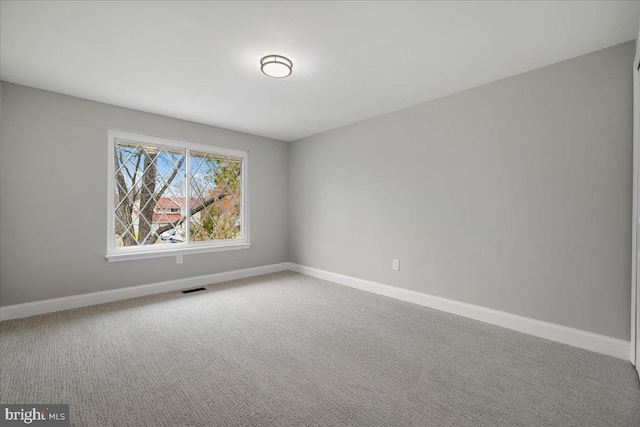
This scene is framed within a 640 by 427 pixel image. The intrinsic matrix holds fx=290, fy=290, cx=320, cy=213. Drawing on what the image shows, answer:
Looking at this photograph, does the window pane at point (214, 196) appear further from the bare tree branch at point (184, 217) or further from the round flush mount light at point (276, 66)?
the round flush mount light at point (276, 66)

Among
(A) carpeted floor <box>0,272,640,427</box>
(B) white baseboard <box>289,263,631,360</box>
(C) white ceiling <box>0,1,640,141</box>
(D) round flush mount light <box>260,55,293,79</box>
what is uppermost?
(C) white ceiling <box>0,1,640,141</box>

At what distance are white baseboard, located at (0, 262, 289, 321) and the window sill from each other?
0.37 m

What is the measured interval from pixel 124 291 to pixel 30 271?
0.91 meters

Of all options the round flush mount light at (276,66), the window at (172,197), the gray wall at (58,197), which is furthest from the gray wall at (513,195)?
the gray wall at (58,197)

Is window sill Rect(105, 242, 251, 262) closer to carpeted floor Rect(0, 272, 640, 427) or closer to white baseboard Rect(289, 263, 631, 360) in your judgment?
carpeted floor Rect(0, 272, 640, 427)

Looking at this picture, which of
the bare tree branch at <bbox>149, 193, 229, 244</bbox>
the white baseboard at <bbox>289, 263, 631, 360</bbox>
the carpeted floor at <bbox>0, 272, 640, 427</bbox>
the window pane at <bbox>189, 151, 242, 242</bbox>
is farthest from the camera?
the window pane at <bbox>189, 151, 242, 242</bbox>

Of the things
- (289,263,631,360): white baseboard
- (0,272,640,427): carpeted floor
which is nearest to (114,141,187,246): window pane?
(0,272,640,427): carpeted floor

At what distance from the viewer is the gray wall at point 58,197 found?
2.95 m

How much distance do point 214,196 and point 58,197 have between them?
1.87 m

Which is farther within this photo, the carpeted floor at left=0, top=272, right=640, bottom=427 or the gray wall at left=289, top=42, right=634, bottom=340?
the gray wall at left=289, top=42, right=634, bottom=340

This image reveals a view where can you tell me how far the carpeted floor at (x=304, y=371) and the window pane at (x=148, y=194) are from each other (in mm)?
1111

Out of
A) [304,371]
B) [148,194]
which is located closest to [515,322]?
[304,371]

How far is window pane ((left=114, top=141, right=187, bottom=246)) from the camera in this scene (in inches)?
147

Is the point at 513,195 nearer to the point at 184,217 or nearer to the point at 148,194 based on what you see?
the point at 184,217
